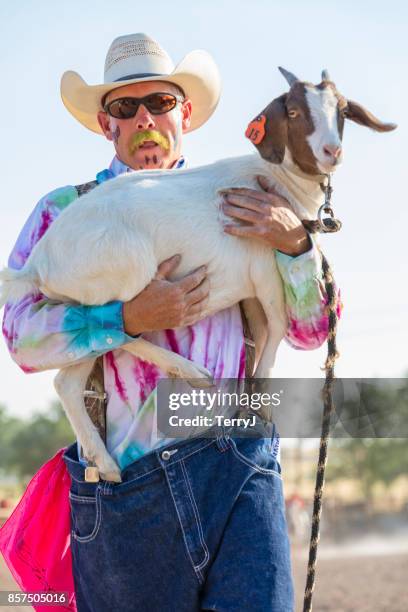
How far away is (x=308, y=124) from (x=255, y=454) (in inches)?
45.6

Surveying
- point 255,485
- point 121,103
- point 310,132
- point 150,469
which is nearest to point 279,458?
point 255,485

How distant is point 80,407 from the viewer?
3596 mm

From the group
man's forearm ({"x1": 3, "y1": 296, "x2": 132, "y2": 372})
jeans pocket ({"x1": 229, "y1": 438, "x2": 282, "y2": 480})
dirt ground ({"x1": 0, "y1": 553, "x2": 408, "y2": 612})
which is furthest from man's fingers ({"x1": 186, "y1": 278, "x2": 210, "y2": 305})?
dirt ground ({"x1": 0, "y1": 553, "x2": 408, "y2": 612})

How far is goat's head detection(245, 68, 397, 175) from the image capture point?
137 inches

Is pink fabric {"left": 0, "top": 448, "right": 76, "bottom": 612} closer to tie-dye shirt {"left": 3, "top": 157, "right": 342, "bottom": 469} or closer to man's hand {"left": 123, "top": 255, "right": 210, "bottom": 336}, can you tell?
tie-dye shirt {"left": 3, "top": 157, "right": 342, "bottom": 469}

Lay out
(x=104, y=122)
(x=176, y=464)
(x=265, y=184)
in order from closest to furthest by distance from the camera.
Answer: (x=176, y=464) → (x=265, y=184) → (x=104, y=122)

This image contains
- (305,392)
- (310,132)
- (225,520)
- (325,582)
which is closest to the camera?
(225,520)

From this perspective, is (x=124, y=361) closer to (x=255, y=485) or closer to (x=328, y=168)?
(x=255, y=485)

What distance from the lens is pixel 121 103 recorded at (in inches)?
158

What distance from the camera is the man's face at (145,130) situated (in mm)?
3932

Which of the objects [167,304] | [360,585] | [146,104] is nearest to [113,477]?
[167,304]

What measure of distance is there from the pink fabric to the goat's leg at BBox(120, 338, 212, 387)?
24.3 inches

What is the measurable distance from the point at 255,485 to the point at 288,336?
2.06 ft

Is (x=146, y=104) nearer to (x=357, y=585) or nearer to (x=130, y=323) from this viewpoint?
(x=130, y=323)
